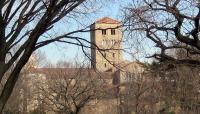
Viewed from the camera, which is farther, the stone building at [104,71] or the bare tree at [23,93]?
the bare tree at [23,93]

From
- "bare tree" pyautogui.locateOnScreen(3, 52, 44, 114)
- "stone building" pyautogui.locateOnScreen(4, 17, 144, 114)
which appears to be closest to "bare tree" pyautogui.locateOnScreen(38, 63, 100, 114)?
"stone building" pyautogui.locateOnScreen(4, 17, 144, 114)

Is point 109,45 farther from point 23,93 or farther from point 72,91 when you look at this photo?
point 23,93

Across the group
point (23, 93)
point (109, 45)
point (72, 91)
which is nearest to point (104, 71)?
point (109, 45)

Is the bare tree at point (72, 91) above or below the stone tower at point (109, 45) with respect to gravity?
below

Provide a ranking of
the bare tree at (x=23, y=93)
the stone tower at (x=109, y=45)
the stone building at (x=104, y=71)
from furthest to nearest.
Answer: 1. the bare tree at (x=23, y=93)
2. the stone building at (x=104, y=71)
3. the stone tower at (x=109, y=45)

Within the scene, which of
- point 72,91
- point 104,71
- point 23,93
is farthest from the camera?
point 23,93

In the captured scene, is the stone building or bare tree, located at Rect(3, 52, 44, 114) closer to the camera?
the stone building

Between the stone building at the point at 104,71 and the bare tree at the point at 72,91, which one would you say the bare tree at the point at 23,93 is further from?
A: the bare tree at the point at 72,91

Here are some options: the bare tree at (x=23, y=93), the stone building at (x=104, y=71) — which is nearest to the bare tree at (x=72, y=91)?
the stone building at (x=104, y=71)

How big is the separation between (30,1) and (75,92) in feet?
85.7

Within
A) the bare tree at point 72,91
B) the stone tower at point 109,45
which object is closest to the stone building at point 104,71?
the stone tower at point 109,45

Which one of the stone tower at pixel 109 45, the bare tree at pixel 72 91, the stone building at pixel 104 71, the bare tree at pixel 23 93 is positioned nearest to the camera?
the stone tower at pixel 109 45

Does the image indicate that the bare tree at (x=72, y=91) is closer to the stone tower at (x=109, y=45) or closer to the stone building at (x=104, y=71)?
the stone building at (x=104, y=71)

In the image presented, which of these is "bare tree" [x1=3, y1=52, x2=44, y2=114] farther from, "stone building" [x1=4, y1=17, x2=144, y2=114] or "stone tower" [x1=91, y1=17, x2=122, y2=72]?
"stone tower" [x1=91, y1=17, x2=122, y2=72]
